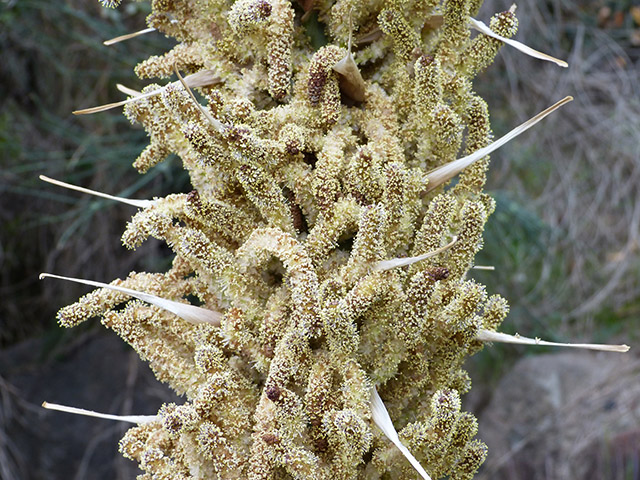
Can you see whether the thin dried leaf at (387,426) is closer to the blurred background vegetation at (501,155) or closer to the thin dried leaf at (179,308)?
the thin dried leaf at (179,308)

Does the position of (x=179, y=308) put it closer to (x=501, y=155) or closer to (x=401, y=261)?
(x=401, y=261)

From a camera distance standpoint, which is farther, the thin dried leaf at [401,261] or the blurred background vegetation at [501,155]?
the blurred background vegetation at [501,155]

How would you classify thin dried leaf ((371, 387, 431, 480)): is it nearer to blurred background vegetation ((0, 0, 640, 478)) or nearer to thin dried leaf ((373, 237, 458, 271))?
thin dried leaf ((373, 237, 458, 271))

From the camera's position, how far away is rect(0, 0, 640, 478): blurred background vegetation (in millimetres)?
2693

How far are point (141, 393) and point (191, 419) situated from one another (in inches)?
103

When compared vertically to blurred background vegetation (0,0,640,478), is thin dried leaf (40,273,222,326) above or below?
above

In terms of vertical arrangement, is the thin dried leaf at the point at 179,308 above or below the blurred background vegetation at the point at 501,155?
above

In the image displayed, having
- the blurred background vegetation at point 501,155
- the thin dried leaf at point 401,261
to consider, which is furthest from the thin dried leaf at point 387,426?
the blurred background vegetation at point 501,155

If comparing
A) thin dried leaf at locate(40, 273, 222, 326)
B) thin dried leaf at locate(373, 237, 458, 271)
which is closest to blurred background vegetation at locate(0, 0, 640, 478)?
thin dried leaf at locate(40, 273, 222, 326)

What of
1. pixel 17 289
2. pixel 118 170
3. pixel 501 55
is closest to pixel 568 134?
pixel 501 55

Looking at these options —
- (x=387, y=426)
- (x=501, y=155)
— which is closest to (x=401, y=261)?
(x=387, y=426)

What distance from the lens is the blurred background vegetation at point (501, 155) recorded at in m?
2.69

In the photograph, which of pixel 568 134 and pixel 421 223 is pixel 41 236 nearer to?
pixel 568 134

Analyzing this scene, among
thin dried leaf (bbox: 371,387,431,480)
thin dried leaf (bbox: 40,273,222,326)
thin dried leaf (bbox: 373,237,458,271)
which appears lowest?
thin dried leaf (bbox: 371,387,431,480)
